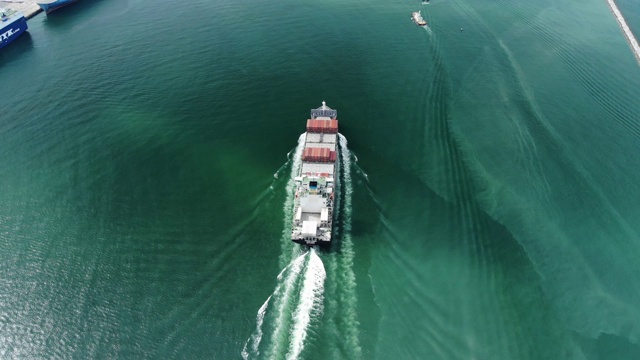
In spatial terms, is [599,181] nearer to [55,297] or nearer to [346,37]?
[346,37]

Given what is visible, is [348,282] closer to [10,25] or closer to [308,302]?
[308,302]

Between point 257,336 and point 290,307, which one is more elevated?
point 290,307

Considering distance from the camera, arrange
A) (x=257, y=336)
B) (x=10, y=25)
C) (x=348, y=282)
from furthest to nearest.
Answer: (x=10, y=25) → (x=348, y=282) → (x=257, y=336)

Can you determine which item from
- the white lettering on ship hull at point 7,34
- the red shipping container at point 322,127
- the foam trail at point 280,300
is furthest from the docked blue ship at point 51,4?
the foam trail at point 280,300

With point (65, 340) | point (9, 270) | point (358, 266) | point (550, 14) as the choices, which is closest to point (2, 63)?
point (9, 270)

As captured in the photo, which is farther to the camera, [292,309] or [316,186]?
[316,186]

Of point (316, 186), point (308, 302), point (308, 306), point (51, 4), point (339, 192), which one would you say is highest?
point (51, 4)

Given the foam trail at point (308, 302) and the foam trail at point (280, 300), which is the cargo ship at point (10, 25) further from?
the foam trail at point (308, 302)

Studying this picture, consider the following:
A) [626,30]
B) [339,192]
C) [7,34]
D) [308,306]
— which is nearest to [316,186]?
[339,192]
